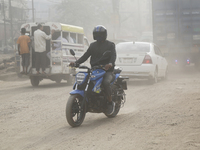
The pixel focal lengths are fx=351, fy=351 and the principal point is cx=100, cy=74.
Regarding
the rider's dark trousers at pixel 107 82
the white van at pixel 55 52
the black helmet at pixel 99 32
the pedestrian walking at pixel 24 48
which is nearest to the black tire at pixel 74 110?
the rider's dark trousers at pixel 107 82

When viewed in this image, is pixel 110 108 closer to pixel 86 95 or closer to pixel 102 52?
pixel 86 95

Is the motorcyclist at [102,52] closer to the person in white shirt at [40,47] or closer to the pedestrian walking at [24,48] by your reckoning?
the person in white shirt at [40,47]

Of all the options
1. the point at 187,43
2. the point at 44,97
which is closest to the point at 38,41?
the point at 44,97

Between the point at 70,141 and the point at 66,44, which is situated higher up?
the point at 66,44

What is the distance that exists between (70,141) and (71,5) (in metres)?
43.9

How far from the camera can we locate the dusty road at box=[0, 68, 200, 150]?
4842 millimetres

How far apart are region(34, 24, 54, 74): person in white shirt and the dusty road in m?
4.02

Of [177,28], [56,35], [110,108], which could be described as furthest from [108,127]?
[177,28]

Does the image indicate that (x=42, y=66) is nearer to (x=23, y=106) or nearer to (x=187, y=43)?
(x=23, y=106)

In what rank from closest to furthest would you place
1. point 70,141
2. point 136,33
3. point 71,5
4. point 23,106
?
1. point 70,141
2. point 23,106
3. point 71,5
4. point 136,33

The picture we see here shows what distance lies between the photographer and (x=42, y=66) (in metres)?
13.4

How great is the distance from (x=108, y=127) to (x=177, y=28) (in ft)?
48.5

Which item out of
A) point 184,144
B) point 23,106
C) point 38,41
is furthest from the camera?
point 38,41

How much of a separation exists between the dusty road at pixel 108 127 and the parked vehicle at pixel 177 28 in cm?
1057
